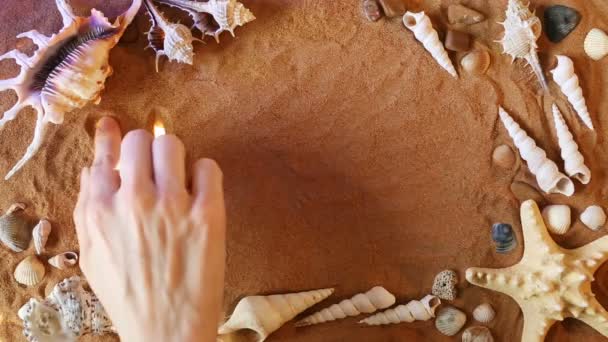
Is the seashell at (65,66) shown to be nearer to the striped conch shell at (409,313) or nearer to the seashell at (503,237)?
the striped conch shell at (409,313)

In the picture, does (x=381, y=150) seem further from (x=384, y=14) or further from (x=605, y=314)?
(x=605, y=314)

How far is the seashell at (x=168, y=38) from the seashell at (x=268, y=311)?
87 centimetres

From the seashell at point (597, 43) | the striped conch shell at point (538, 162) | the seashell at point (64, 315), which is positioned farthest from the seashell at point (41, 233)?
the seashell at point (597, 43)

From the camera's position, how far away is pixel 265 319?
2029 mm

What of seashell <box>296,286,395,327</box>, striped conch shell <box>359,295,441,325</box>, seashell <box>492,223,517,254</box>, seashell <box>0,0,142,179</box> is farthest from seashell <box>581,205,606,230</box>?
seashell <box>0,0,142,179</box>

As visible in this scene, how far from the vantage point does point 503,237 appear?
81.5 inches

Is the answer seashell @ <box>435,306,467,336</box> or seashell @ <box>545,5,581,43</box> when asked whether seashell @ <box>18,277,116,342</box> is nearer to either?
seashell @ <box>435,306,467,336</box>

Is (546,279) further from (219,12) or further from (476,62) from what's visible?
(219,12)

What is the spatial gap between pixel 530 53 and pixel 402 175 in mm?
598

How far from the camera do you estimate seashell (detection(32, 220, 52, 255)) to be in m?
2.02

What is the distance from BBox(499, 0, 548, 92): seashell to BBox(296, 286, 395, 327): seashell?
95 centimetres

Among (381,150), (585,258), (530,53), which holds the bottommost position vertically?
(585,258)

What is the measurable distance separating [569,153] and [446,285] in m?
0.62

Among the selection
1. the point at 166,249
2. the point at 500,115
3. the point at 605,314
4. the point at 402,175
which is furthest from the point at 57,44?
the point at 605,314
